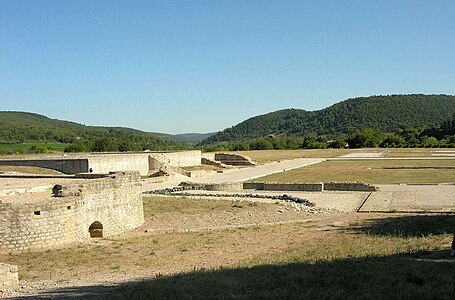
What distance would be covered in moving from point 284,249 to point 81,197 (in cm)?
662

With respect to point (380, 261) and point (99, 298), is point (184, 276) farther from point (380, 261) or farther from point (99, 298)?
point (380, 261)

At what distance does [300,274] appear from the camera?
9.36 metres

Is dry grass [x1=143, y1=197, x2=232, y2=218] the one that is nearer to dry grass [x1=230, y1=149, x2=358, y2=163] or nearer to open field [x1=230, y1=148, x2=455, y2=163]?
open field [x1=230, y1=148, x2=455, y2=163]

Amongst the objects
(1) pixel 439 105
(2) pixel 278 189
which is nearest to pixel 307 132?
(1) pixel 439 105

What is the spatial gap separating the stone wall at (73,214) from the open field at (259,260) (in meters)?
0.53

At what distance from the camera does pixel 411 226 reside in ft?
57.8

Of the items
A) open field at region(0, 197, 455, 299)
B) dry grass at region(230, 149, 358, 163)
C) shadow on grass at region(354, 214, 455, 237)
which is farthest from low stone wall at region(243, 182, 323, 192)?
dry grass at region(230, 149, 358, 163)

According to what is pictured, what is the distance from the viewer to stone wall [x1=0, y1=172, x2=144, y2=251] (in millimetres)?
14367

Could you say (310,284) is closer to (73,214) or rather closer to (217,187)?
(73,214)

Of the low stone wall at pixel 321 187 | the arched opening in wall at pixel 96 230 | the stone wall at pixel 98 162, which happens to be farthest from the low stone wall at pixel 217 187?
the arched opening in wall at pixel 96 230

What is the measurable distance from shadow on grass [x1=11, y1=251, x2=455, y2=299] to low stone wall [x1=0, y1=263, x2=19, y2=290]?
4.67 ft

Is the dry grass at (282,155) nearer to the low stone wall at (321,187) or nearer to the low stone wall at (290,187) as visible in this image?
the low stone wall at (290,187)

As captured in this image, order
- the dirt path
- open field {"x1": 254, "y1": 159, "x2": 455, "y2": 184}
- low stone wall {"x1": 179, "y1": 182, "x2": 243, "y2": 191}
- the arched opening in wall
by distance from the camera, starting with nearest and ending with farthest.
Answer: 1. the dirt path
2. the arched opening in wall
3. low stone wall {"x1": 179, "y1": 182, "x2": 243, "y2": 191}
4. open field {"x1": 254, "y1": 159, "x2": 455, "y2": 184}

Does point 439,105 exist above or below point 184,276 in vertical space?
above
